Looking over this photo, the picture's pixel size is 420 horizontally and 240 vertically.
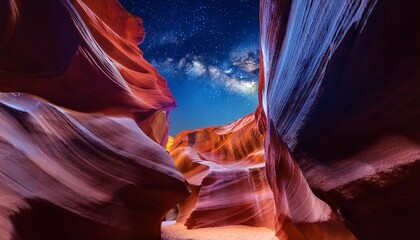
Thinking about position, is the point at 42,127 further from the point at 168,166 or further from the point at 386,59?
the point at 386,59

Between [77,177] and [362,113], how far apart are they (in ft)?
10.9

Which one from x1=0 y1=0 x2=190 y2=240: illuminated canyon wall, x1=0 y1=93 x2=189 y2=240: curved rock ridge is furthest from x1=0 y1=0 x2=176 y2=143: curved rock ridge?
x1=0 y1=93 x2=189 y2=240: curved rock ridge

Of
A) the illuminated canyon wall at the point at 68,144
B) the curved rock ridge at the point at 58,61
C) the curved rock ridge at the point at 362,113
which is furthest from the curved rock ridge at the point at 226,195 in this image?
the curved rock ridge at the point at 362,113

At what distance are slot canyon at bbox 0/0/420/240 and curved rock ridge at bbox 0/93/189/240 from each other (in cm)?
1

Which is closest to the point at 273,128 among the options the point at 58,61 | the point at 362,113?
the point at 362,113

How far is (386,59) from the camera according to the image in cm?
167

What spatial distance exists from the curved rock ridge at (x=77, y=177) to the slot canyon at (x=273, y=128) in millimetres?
15

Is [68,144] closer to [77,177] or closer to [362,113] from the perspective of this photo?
[77,177]

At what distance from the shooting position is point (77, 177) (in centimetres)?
321

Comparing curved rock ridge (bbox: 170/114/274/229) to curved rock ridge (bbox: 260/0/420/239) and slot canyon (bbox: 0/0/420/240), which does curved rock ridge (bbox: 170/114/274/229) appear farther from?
curved rock ridge (bbox: 260/0/420/239)

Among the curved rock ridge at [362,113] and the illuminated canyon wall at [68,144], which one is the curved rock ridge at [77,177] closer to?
the illuminated canyon wall at [68,144]

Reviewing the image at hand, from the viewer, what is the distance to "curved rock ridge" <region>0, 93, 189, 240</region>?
2605 millimetres

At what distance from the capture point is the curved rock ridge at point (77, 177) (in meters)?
2.61

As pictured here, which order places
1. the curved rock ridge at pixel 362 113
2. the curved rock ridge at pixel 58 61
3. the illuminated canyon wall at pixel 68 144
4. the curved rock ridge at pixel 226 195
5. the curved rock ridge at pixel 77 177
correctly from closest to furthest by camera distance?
the curved rock ridge at pixel 362 113 → the curved rock ridge at pixel 77 177 → the illuminated canyon wall at pixel 68 144 → the curved rock ridge at pixel 58 61 → the curved rock ridge at pixel 226 195
